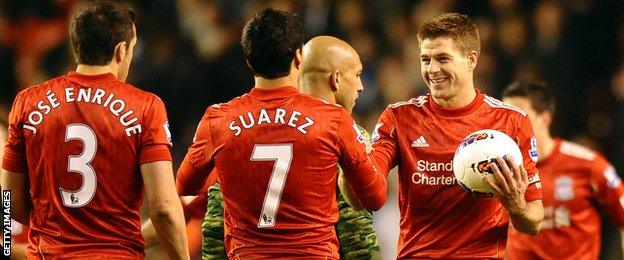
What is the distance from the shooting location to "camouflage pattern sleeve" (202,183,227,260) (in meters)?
5.69

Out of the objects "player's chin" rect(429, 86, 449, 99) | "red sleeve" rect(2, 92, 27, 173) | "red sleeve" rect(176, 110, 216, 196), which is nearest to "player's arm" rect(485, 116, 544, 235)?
"player's chin" rect(429, 86, 449, 99)

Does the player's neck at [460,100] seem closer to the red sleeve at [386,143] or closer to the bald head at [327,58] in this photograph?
the red sleeve at [386,143]

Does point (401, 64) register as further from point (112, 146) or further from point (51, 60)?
point (112, 146)

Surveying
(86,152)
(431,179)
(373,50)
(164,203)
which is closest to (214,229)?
(164,203)

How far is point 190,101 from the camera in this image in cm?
1016

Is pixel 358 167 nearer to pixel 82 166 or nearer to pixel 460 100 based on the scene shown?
pixel 460 100

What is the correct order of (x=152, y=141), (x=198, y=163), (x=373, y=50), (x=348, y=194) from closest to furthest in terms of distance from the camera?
1. (x=152, y=141)
2. (x=198, y=163)
3. (x=348, y=194)
4. (x=373, y=50)

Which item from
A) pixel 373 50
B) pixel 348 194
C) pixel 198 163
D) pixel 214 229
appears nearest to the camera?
pixel 198 163

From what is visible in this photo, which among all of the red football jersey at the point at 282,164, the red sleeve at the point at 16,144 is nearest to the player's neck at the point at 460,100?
the red football jersey at the point at 282,164

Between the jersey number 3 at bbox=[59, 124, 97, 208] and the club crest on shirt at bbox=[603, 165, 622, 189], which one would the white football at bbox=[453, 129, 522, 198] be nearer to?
the jersey number 3 at bbox=[59, 124, 97, 208]

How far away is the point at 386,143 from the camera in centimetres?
553

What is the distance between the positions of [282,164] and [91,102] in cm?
89

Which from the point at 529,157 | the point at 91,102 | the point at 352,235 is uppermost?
the point at 91,102

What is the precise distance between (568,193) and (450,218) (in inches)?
93.5
